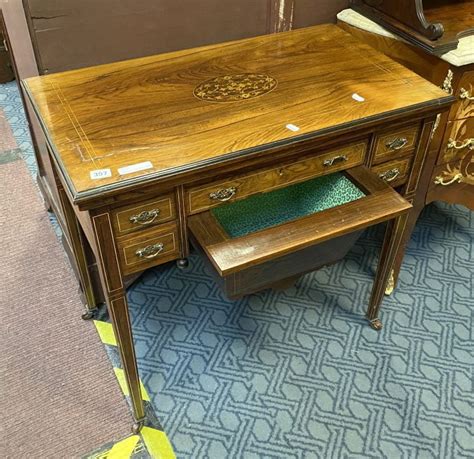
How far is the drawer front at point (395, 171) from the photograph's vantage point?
140cm

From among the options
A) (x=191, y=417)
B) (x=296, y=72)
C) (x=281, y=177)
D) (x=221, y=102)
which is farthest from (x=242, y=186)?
(x=191, y=417)

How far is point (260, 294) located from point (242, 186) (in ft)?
2.20

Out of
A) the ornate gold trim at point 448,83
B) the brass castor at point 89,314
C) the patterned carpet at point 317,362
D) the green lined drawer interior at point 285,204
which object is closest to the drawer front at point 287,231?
the green lined drawer interior at point 285,204

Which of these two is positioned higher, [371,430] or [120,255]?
[120,255]

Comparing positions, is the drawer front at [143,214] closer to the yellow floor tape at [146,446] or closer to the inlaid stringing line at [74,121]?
the inlaid stringing line at [74,121]

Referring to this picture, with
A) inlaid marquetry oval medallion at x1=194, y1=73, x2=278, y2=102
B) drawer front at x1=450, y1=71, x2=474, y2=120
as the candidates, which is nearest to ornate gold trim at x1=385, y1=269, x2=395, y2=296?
drawer front at x1=450, y1=71, x2=474, y2=120

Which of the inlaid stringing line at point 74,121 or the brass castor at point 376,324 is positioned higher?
the inlaid stringing line at point 74,121

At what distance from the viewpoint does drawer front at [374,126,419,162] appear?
1.33 m

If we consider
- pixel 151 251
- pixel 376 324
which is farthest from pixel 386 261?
pixel 151 251

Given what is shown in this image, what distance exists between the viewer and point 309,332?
1.69 meters

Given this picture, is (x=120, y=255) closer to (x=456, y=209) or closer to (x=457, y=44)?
(x=457, y=44)

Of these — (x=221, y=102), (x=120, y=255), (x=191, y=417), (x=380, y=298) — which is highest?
(x=221, y=102)

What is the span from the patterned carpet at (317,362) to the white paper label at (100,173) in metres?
0.73

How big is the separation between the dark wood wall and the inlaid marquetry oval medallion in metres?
0.27
